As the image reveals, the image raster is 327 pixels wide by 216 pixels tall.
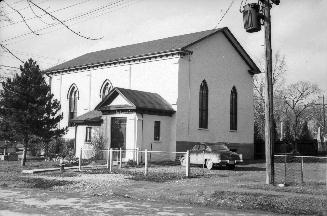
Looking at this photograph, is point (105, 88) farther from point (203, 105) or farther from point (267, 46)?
point (267, 46)


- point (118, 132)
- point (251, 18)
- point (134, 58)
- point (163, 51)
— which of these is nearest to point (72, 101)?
point (134, 58)

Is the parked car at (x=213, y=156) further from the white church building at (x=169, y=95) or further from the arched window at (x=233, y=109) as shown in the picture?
the arched window at (x=233, y=109)

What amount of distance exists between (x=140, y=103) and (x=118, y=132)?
291 centimetres

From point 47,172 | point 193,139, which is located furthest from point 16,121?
point 193,139

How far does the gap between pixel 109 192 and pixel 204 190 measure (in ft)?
10.6

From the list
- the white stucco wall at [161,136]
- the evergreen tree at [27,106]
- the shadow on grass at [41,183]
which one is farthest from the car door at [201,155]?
the evergreen tree at [27,106]

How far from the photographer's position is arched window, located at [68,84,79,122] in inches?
1547

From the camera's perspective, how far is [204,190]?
44.0 feet

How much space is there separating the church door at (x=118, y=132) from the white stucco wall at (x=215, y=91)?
403cm

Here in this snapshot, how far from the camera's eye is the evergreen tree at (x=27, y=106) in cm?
2570

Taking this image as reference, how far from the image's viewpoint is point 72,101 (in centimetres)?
3981

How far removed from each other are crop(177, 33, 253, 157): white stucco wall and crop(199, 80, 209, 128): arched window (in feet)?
1.08

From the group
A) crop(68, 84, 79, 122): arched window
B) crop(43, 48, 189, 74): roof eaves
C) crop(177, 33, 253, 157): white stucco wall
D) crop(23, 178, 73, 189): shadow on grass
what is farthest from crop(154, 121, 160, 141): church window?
crop(68, 84, 79, 122): arched window

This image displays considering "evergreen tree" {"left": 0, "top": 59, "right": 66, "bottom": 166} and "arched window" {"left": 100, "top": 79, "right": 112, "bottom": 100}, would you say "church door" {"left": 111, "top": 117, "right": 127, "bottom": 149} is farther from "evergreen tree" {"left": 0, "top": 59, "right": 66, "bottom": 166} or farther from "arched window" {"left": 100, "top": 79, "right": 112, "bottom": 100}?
"arched window" {"left": 100, "top": 79, "right": 112, "bottom": 100}
